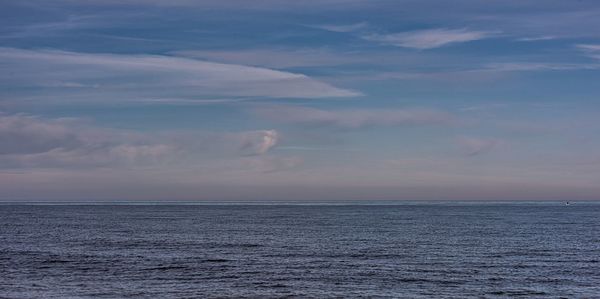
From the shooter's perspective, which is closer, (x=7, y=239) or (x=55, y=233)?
(x=7, y=239)

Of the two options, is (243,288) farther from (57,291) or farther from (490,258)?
(490,258)

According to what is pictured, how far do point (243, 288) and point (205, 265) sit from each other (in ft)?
42.6

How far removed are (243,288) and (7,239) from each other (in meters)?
53.2

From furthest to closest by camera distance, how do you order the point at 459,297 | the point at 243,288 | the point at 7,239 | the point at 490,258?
the point at 7,239
the point at 490,258
the point at 243,288
the point at 459,297

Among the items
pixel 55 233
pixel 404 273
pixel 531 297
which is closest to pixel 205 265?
pixel 404 273

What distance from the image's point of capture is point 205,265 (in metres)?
60.5

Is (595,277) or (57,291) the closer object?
(57,291)

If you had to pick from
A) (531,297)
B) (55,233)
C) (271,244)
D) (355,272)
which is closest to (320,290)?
(355,272)

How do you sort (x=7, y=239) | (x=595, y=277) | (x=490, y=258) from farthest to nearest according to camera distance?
→ (x=7, y=239) < (x=490, y=258) < (x=595, y=277)

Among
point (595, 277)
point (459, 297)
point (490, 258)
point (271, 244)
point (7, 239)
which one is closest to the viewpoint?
point (459, 297)

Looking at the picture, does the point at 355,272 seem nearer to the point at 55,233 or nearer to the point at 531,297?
the point at 531,297

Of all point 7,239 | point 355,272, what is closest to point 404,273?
point 355,272

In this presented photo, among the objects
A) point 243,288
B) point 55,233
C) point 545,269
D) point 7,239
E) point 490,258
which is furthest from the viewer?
point 55,233

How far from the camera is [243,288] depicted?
48.2 meters
